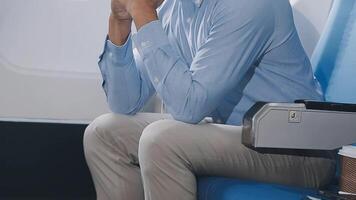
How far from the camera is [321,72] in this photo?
5.57 feet

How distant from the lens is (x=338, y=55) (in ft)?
5.42

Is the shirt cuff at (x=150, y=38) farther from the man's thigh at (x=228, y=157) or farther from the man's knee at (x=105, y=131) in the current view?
the man's knee at (x=105, y=131)

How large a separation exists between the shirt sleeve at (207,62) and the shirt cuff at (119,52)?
35 cm

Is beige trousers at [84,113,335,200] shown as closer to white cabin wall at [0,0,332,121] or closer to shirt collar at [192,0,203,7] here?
shirt collar at [192,0,203,7]

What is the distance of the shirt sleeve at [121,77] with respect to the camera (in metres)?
1.64

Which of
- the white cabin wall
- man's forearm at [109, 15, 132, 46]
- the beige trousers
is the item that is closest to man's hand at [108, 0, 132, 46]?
man's forearm at [109, 15, 132, 46]

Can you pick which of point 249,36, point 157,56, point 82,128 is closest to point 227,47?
point 249,36

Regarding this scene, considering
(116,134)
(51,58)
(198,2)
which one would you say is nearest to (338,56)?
(198,2)

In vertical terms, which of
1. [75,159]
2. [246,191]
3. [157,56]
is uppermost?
[157,56]

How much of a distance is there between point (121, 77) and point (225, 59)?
0.52m

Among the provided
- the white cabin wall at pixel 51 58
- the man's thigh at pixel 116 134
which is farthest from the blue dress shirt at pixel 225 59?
the white cabin wall at pixel 51 58

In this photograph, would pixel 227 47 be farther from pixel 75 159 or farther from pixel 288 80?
pixel 75 159

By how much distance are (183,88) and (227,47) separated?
0.14 m

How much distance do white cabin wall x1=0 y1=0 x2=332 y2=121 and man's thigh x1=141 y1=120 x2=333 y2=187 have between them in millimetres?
1209
